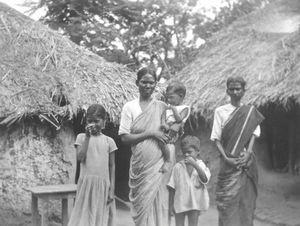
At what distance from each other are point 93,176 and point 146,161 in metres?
0.71

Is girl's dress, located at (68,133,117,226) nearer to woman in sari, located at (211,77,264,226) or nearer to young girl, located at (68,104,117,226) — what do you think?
young girl, located at (68,104,117,226)

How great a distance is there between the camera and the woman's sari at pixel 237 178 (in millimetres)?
4070

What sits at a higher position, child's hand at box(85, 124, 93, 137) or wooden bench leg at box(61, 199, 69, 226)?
child's hand at box(85, 124, 93, 137)

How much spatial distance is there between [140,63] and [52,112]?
9.84m

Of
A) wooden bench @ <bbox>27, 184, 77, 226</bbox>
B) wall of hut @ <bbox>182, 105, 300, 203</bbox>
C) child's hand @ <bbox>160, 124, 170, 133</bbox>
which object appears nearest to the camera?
child's hand @ <bbox>160, 124, 170, 133</bbox>

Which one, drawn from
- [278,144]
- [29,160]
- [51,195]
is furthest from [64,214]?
[278,144]

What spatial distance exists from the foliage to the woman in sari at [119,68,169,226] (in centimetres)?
1053

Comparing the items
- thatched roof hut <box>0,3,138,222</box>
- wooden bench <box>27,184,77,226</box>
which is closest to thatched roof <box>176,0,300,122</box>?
thatched roof hut <box>0,3,138,222</box>

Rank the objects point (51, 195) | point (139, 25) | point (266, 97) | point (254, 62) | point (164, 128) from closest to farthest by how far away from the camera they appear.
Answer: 1. point (164, 128)
2. point (51, 195)
3. point (266, 97)
4. point (254, 62)
5. point (139, 25)

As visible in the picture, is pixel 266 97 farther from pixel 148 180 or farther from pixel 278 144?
pixel 148 180

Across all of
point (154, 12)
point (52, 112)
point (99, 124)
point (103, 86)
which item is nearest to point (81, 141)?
point (99, 124)

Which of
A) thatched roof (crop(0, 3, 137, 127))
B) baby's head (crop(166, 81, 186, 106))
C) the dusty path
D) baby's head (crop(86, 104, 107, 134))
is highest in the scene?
thatched roof (crop(0, 3, 137, 127))

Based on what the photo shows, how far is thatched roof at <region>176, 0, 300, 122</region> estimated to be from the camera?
7.50 m

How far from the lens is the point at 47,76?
731 centimetres
